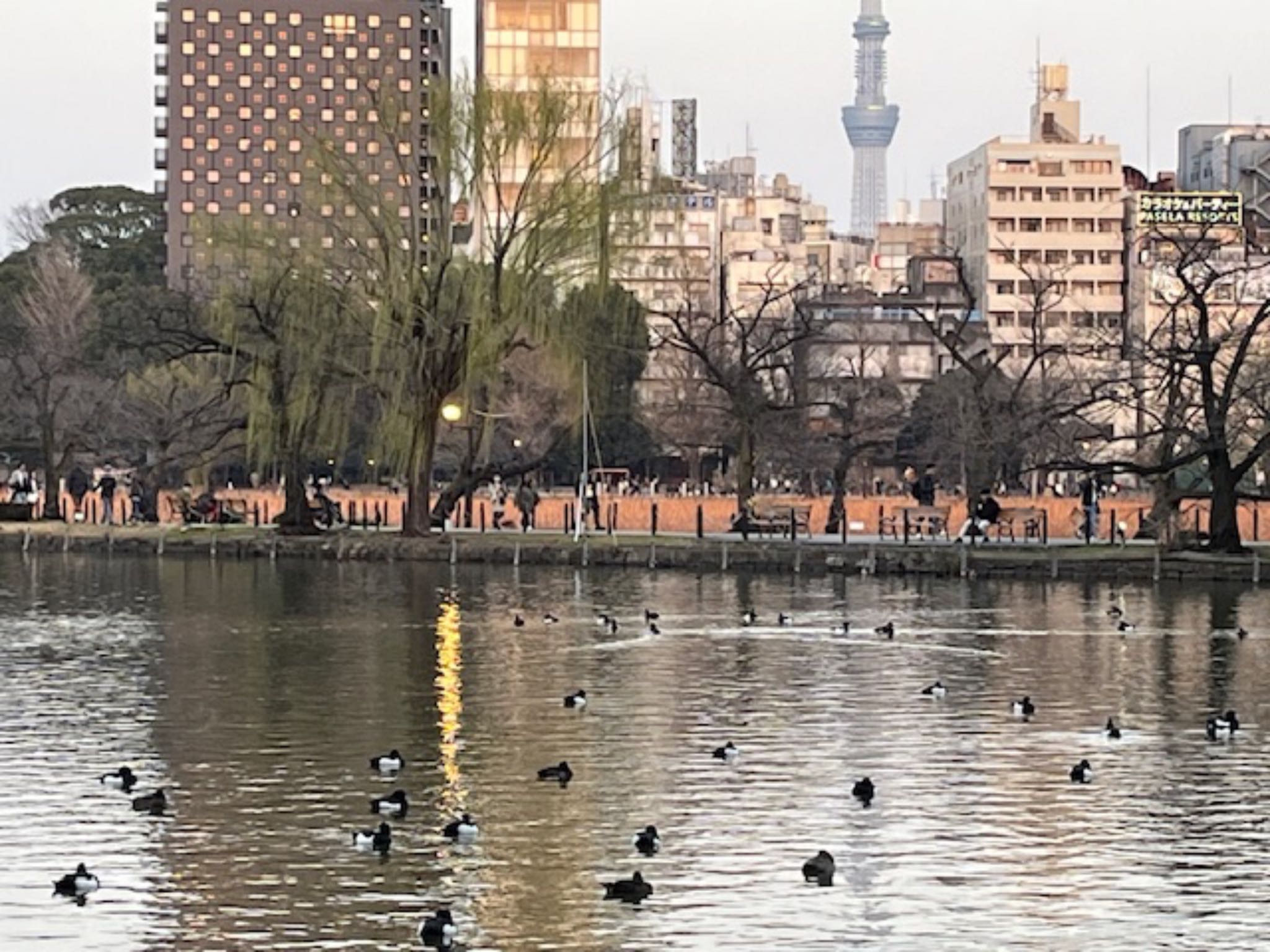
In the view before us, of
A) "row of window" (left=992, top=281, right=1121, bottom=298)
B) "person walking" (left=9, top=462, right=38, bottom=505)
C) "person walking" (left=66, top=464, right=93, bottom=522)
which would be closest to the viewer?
"person walking" (left=9, top=462, right=38, bottom=505)

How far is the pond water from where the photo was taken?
16062 mm

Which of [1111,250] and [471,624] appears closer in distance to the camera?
[471,624]

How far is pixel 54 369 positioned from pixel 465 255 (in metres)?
Result: 21.4

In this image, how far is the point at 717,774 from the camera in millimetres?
22047

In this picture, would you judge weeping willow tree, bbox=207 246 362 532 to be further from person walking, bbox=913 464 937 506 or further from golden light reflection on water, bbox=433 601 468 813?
person walking, bbox=913 464 937 506

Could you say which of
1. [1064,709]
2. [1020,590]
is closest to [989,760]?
[1064,709]

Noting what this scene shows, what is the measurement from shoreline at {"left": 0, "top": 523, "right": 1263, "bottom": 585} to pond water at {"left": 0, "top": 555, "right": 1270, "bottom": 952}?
30.6ft

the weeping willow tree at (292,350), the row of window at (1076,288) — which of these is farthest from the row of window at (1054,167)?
the weeping willow tree at (292,350)

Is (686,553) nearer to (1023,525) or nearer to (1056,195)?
(1023,525)

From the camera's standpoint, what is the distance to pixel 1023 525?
2322 inches

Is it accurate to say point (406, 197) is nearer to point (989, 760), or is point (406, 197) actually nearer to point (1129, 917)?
point (989, 760)

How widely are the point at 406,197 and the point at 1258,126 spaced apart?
9704 centimetres

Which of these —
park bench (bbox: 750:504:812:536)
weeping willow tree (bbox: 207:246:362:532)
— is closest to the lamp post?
weeping willow tree (bbox: 207:246:362:532)

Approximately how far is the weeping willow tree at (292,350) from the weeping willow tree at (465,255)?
77 centimetres
